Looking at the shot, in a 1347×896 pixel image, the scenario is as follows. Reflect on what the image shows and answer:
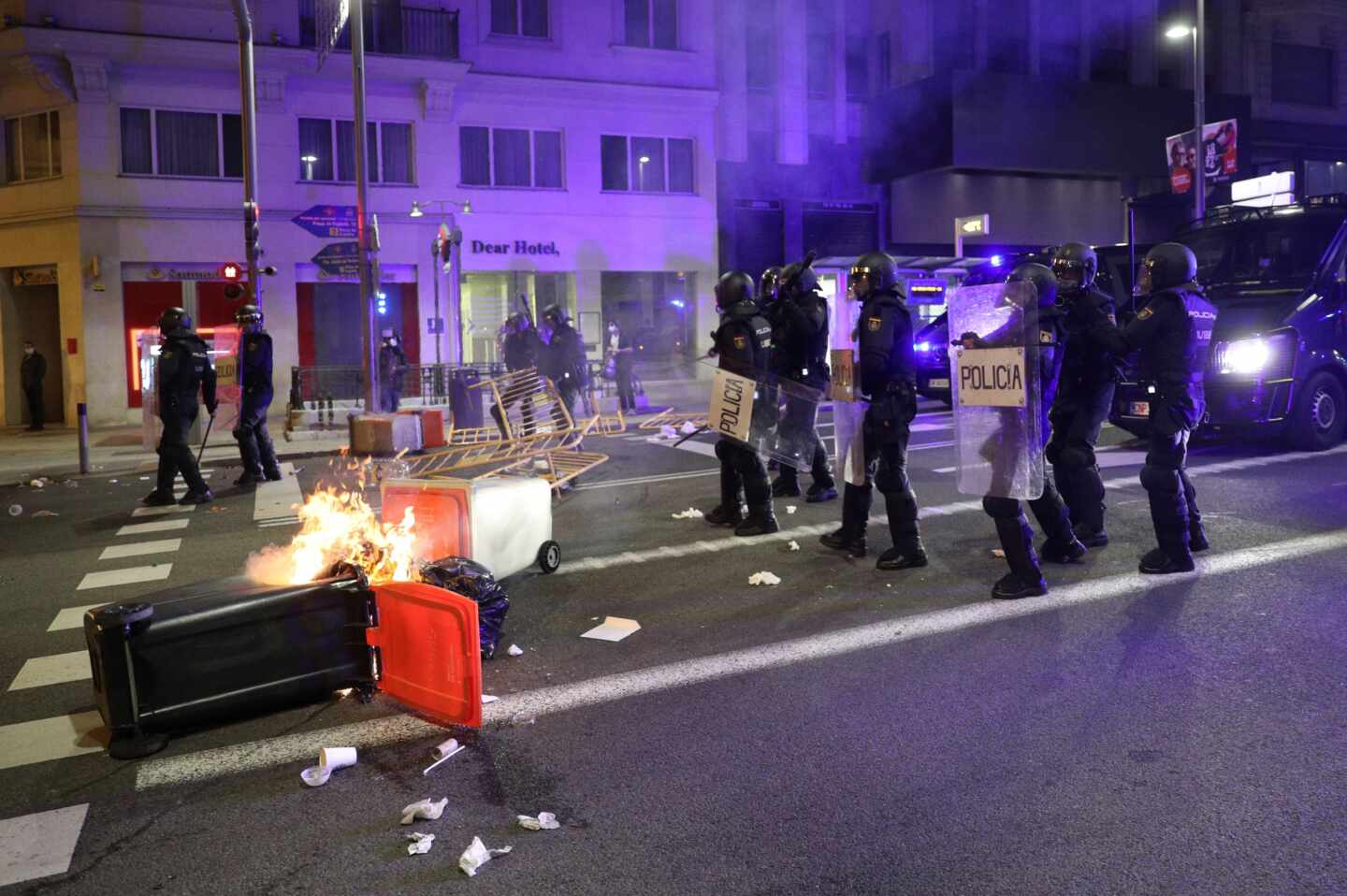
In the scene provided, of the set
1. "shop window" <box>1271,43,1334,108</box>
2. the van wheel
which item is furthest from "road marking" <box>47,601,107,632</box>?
"shop window" <box>1271,43,1334,108</box>

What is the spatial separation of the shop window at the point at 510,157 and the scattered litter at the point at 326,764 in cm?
2108

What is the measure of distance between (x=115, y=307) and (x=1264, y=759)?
2204 centimetres

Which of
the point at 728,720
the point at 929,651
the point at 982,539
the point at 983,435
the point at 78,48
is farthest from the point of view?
the point at 78,48

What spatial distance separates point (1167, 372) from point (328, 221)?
63.3ft

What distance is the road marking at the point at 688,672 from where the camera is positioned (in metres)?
4.06

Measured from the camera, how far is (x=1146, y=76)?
85.3 feet

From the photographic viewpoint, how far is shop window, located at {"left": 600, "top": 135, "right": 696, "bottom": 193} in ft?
82.0

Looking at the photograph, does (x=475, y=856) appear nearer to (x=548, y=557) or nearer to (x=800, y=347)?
(x=548, y=557)

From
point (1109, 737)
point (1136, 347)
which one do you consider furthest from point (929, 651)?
point (1136, 347)

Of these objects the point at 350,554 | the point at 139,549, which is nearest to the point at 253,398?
the point at 139,549

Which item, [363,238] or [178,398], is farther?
[363,238]

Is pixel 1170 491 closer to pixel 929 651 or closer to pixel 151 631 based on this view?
pixel 929 651

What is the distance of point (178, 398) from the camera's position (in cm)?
1030

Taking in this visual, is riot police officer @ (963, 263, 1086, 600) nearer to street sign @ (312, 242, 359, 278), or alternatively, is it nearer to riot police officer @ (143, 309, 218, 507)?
riot police officer @ (143, 309, 218, 507)
